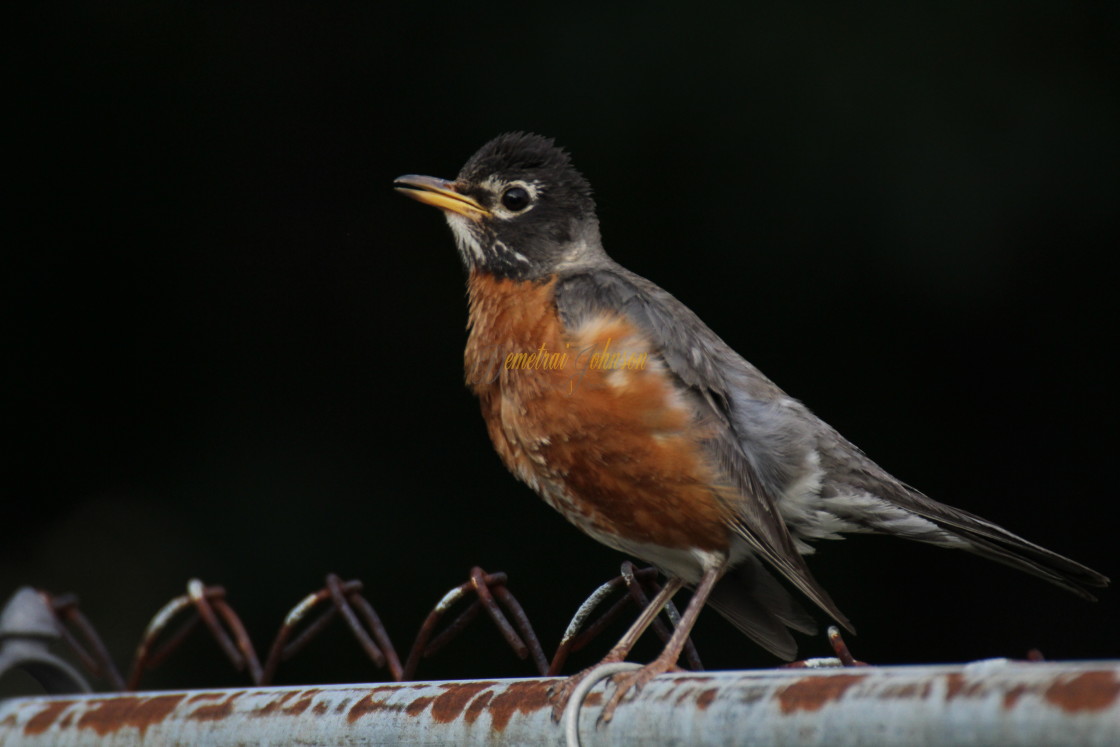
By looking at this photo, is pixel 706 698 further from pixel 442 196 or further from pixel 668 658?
pixel 442 196

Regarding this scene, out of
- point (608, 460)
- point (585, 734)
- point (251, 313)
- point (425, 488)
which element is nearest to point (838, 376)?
point (425, 488)

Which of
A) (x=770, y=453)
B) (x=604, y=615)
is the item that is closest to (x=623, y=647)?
(x=604, y=615)

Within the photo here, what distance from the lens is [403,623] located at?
3959 millimetres

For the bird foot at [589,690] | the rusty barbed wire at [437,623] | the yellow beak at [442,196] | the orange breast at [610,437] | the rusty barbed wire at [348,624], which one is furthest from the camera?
the yellow beak at [442,196]

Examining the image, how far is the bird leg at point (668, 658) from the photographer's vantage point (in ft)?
3.96

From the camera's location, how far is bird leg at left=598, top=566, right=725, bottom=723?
121 cm

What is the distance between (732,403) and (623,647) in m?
0.63

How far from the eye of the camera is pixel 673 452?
2.19 meters

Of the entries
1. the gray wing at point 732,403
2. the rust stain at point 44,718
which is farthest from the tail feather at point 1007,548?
the rust stain at point 44,718

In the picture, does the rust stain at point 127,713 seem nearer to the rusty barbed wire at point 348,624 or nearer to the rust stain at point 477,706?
the rusty barbed wire at point 348,624

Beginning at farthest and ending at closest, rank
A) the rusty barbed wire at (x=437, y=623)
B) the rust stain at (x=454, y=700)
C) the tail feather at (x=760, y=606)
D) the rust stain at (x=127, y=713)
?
1. the tail feather at (x=760, y=606)
2. the rusty barbed wire at (x=437, y=623)
3. the rust stain at (x=127, y=713)
4. the rust stain at (x=454, y=700)

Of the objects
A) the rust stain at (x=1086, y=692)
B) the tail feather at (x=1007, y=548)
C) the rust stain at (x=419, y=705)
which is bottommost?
the tail feather at (x=1007, y=548)

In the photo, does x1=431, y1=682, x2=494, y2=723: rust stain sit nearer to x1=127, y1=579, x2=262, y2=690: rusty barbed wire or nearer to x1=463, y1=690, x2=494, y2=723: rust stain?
x1=463, y1=690, x2=494, y2=723: rust stain

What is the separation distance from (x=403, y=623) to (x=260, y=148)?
5.88 ft
